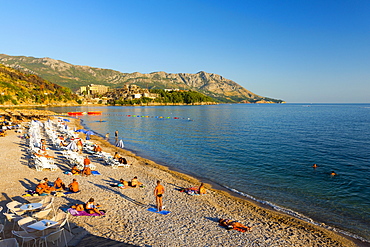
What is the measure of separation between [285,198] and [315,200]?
1.78 m

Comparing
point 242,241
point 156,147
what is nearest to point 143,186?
point 242,241

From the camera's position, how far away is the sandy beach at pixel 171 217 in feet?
31.1

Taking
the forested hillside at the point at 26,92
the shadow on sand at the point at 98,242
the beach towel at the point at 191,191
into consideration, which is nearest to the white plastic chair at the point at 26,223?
the shadow on sand at the point at 98,242

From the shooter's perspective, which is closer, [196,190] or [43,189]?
[43,189]

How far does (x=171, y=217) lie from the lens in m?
11.3

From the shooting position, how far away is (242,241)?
Answer: 9.43 meters

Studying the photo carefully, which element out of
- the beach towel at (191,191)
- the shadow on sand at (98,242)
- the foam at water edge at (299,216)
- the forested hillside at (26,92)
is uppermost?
the forested hillside at (26,92)

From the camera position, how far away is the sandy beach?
9484 millimetres

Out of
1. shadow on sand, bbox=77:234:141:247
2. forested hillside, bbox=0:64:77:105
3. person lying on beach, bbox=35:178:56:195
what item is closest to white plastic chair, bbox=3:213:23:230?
shadow on sand, bbox=77:234:141:247

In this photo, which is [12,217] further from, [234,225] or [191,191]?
[191,191]

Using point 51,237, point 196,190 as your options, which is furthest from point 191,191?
point 51,237

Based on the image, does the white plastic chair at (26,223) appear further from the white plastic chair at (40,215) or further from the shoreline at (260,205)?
the shoreline at (260,205)

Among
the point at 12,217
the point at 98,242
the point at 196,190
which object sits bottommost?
the point at 196,190

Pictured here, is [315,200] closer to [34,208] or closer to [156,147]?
[34,208]
